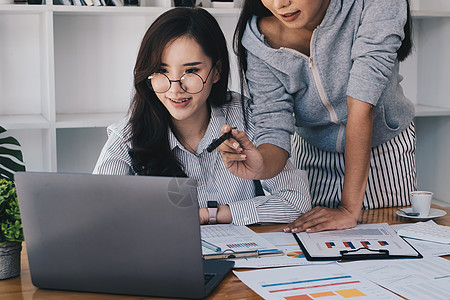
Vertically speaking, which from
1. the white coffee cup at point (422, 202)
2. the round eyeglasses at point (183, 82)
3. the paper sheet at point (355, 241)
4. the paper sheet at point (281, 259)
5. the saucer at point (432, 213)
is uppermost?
the round eyeglasses at point (183, 82)

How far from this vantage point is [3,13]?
292cm

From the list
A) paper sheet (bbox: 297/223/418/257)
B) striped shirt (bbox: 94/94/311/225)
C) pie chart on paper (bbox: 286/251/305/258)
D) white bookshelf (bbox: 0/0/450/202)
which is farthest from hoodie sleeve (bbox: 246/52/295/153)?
white bookshelf (bbox: 0/0/450/202)

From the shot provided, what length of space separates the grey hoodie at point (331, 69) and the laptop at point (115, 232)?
0.73 meters

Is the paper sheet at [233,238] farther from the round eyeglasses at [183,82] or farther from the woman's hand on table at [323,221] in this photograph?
the round eyeglasses at [183,82]

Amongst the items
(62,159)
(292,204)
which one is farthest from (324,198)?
(62,159)

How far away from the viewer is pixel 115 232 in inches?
42.1

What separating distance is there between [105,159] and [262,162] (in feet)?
1.46

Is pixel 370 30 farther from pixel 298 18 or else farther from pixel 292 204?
pixel 292 204

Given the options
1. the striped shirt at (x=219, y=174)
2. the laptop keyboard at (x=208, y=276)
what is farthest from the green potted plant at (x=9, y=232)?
the striped shirt at (x=219, y=174)

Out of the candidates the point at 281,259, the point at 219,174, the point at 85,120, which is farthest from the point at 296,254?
the point at 85,120

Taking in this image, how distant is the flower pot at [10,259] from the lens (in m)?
1.20

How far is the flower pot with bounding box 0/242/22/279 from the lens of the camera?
3.93ft

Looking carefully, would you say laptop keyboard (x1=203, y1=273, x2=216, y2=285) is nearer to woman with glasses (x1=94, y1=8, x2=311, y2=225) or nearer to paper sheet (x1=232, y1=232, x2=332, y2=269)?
paper sheet (x1=232, y1=232, x2=332, y2=269)

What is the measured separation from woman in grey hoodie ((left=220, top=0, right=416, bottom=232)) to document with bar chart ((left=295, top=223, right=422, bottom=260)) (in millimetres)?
54
